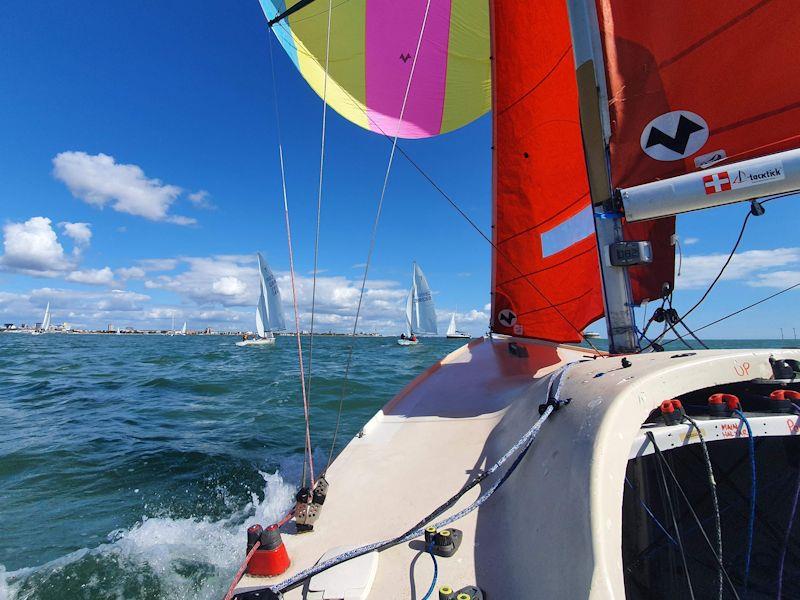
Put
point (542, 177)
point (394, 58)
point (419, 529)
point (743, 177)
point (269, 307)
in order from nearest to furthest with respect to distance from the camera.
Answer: point (419, 529) < point (743, 177) < point (542, 177) < point (394, 58) < point (269, 307)

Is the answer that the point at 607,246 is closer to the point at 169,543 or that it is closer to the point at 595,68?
the point at 595,68

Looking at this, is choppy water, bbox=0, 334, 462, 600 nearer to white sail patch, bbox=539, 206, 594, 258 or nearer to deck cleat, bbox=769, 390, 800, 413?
deck cleat, bbox=769, 390, 800, 413

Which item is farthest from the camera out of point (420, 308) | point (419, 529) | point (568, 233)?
point (420, 308)

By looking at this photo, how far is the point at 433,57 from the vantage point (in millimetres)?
6328

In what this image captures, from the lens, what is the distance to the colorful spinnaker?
559 centimetres

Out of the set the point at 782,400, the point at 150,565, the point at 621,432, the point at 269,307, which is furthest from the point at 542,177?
the point at 269,307

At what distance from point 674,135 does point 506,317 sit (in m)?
2.49

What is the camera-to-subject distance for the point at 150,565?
261cm

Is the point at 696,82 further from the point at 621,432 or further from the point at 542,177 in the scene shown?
the point at 621,432

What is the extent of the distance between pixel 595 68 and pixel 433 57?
4.55 metres

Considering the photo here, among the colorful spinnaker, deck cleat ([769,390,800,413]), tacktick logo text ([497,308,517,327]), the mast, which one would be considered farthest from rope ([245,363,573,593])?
the colorful spinnaker

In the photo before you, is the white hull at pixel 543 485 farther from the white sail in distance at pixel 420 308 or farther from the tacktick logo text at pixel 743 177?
the white sail in distance at pixel 420 308

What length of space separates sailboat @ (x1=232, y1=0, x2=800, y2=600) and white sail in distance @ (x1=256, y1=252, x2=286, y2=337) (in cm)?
3364

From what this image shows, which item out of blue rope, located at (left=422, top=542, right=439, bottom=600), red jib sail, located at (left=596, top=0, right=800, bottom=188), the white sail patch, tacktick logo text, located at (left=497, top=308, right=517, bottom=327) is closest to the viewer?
blue rope, located at (left=422, top=542, right=439, bottom=600)
